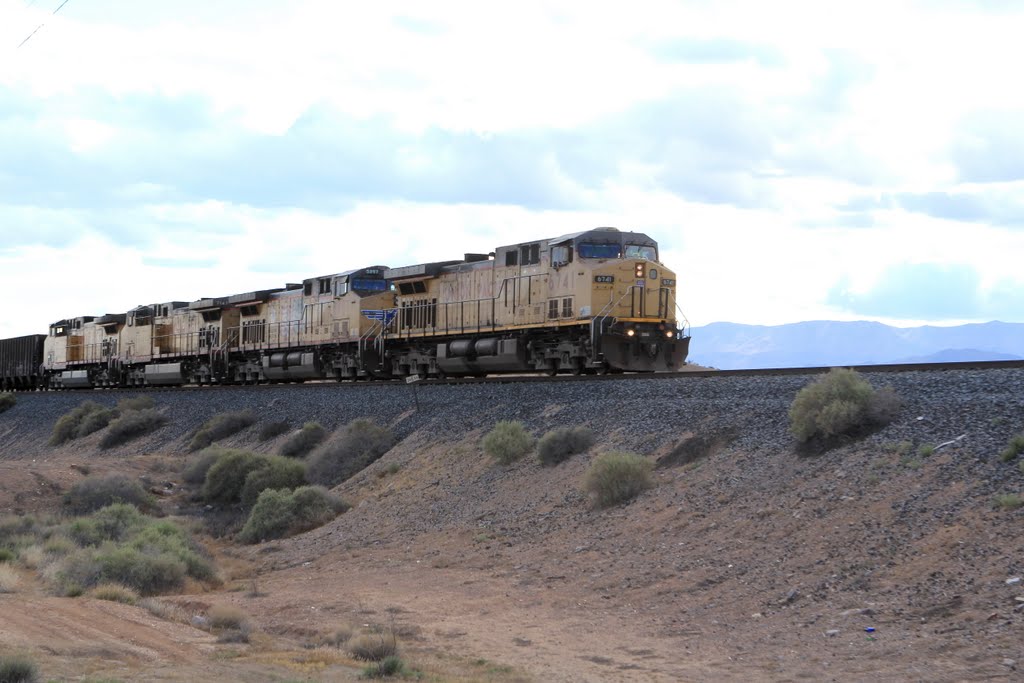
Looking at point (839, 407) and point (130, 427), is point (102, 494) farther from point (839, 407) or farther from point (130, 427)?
point (839, 407)

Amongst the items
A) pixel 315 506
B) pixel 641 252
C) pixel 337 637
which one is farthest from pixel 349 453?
pixel 337 637

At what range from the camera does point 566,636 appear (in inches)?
496

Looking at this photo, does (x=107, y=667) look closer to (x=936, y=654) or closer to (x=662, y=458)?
(x=936, y=654)

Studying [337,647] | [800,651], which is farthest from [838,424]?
[337,647]

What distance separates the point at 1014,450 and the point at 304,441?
63.7 feet

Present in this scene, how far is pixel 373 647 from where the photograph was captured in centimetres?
1198

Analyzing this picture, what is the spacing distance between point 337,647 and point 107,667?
8.97 ft

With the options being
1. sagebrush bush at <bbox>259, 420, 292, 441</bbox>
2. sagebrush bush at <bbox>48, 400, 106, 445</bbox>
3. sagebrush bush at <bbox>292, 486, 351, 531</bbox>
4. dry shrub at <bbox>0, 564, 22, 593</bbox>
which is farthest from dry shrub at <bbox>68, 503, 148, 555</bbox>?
sagebrush bush at <bbox>48, 400, 106, 445</bbox>

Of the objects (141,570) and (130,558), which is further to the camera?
(130,558)

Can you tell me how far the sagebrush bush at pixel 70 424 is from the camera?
40812 mm

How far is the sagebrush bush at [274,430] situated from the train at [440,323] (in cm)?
392

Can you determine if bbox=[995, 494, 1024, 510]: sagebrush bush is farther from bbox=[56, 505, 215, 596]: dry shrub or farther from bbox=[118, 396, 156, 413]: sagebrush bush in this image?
bbox=[118, 396, 156, 413]: sagebrush bush

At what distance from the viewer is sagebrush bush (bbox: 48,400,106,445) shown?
40812 millimetres

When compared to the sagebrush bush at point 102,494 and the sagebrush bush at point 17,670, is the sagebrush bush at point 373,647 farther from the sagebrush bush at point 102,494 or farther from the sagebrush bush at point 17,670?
the sagebrush bush at point 102,494
